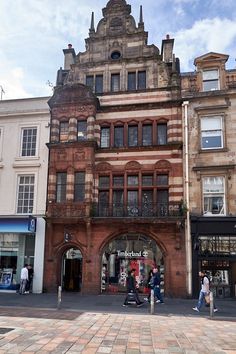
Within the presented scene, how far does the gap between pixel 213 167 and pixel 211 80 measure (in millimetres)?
5713

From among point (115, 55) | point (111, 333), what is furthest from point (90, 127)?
point (111, 333)

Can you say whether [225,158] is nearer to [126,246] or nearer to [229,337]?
[126,246]

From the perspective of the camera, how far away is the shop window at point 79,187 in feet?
68.7

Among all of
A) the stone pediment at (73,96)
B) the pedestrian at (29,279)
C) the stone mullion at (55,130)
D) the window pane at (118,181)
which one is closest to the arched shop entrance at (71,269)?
the pedestrian at (29,279)

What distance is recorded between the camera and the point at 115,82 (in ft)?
74.8

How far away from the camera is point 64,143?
21547 mm

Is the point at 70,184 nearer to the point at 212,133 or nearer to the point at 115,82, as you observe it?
the point at 115,82

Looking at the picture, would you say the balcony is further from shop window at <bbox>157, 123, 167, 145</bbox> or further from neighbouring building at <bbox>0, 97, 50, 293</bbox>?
shop window at <bbox>157, 123, 167, 145</bbox>

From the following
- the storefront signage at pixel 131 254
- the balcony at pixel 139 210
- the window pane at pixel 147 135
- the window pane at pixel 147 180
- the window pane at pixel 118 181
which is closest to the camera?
the balcony at pixel 139 210

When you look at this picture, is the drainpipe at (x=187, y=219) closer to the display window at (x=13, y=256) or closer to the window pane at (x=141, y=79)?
the window pane at (x=141, y=79)

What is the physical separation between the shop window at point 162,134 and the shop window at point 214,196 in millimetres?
3771

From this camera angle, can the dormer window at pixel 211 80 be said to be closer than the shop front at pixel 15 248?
No

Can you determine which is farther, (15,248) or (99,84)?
(99,84)

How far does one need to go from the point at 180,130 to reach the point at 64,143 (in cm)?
729
